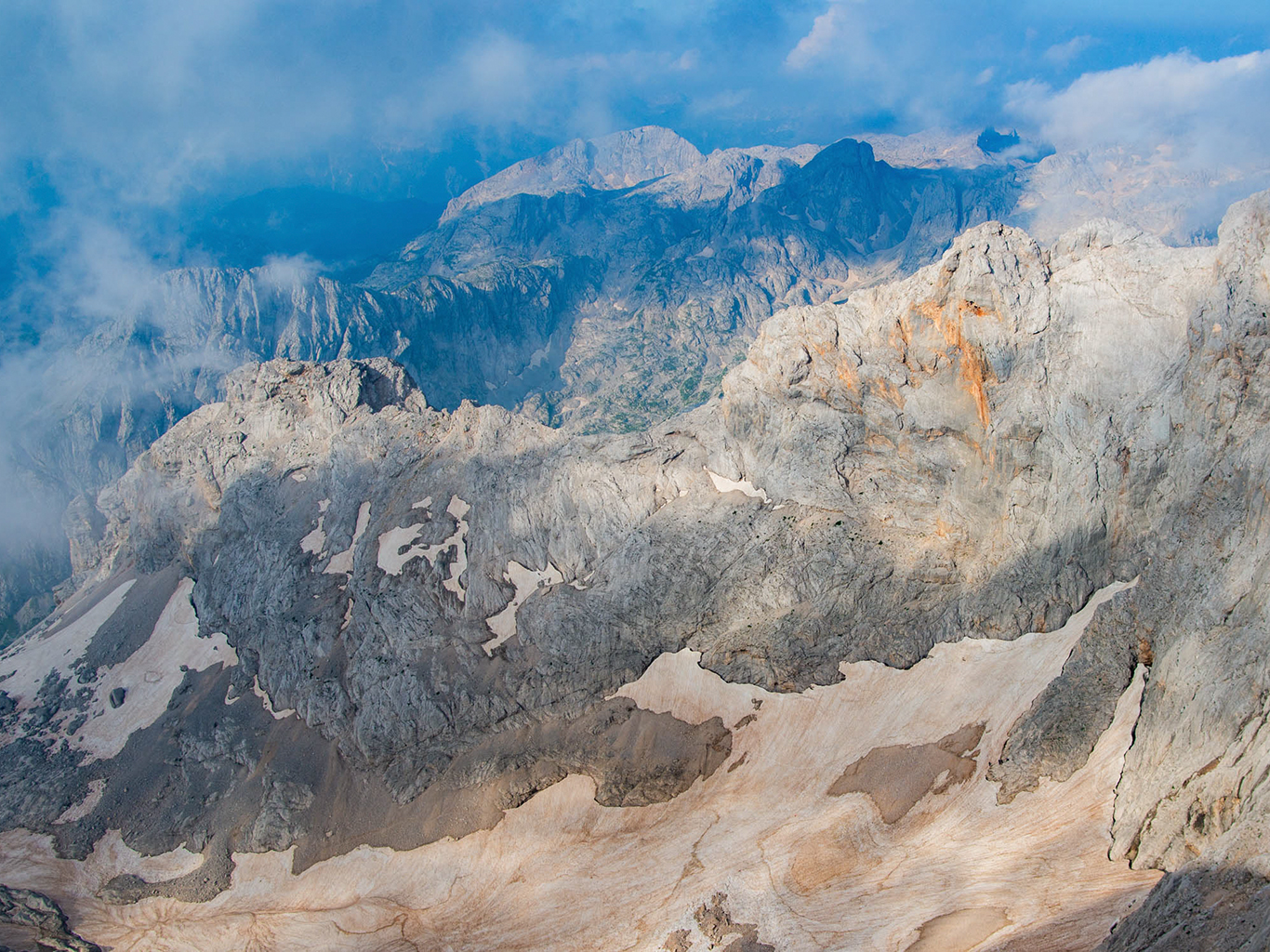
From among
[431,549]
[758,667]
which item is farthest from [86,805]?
[758,667]

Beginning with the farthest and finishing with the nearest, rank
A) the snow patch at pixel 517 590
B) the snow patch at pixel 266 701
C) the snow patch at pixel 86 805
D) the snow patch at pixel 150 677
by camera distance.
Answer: the snow patch at pixel 150 677
the snow patch at pixel 266 701
the snow patch at pixel 517 590
the snow patch at pixel 86 805

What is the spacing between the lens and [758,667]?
7606cm

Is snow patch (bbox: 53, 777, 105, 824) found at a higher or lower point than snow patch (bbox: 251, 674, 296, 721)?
lower

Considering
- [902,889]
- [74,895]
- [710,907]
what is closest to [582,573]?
[710,907]

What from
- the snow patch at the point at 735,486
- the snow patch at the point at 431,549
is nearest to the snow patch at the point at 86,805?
the snow patch at the point at 431,549

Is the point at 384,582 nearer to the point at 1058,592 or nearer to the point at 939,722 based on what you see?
the point at 939,722

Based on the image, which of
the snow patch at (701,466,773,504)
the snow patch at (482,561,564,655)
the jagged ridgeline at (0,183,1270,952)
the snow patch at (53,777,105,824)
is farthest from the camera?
the snow patch at (482,561,564,655)

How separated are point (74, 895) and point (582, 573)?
206ft

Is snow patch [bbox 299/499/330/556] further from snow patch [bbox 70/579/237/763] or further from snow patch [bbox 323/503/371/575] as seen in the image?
snow patch [bbox 70/579/237/763]

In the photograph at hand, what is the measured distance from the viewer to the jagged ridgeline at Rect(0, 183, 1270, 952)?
50.9 metres

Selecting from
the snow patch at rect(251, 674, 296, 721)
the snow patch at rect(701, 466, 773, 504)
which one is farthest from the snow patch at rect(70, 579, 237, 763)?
the snow patch at rect(701, 466, 773, 504)

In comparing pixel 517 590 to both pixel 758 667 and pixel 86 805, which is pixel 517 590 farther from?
pixel 86 805

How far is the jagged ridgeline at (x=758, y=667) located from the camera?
167 feet

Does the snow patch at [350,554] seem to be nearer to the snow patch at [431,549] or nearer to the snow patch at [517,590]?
the snow patch at [431,549]
